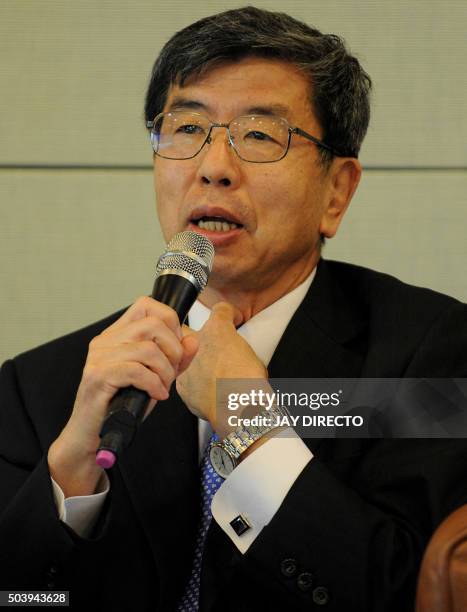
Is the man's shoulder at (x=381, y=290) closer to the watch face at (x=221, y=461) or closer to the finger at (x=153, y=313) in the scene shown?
the watch face at (x=221, y=461)

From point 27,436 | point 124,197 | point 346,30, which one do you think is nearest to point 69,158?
point 124,197

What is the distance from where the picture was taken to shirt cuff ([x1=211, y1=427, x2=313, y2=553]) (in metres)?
1.31

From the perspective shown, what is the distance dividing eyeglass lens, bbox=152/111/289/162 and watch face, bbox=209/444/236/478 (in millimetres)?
478

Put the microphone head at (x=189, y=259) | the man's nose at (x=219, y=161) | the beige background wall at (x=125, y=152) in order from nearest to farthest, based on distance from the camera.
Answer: the microphone head at (x=189, y=259) → the man's nose at (x=219, y=161) → the beige background wall at (x=125, y=152)

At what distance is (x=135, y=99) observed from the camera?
7.53 feet

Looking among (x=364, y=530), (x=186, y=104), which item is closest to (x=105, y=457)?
(x=364, y=530)

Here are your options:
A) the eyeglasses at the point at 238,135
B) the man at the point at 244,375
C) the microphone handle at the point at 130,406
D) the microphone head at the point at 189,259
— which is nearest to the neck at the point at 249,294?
the man at the point at 244,375

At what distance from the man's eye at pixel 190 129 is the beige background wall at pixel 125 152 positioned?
678 mm

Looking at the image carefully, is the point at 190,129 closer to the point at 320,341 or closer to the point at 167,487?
the point at 320,341

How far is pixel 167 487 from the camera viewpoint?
1.47 meters

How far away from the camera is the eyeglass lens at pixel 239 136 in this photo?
1.57 m

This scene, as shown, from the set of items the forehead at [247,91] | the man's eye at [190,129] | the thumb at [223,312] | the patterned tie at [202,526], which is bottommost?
the patterned tie at [202,526]

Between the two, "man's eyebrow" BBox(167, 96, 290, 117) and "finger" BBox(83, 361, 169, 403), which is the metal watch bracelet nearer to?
"finger" BBox(83, 361, 169, 403)

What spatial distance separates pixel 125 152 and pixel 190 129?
72cm
